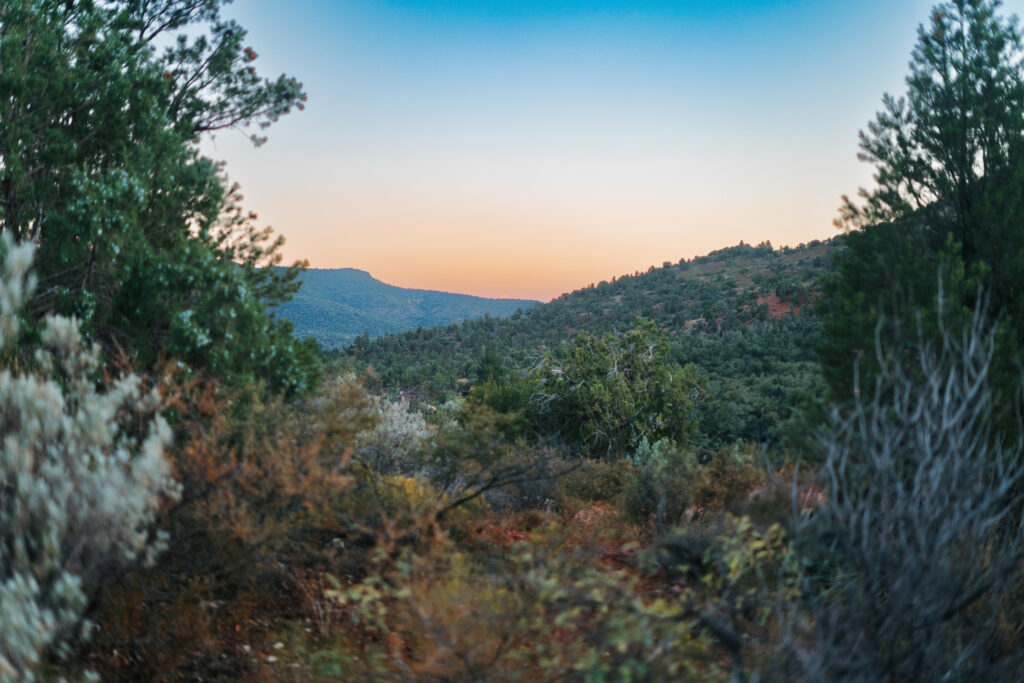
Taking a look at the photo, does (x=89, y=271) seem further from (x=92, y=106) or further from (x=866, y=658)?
(x=866, y=658)

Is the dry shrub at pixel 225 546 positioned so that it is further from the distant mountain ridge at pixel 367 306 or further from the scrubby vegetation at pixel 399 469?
the distant mountain ridge at pixel 367 306

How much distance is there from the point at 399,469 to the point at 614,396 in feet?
22.7

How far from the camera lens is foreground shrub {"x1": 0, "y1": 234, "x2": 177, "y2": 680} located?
9.72 feet

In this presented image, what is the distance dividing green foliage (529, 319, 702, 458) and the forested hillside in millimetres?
1343

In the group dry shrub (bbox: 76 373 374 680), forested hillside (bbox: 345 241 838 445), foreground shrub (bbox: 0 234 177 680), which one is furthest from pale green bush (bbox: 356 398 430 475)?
forested hillside (bbox: 345 241 838 445)

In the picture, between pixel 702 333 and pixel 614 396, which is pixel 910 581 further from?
pixel 702 333

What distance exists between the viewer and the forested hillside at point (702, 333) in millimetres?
18969

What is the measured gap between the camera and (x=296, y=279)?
6469mm

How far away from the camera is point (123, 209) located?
5418 mm

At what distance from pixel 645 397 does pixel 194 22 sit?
10604 mm

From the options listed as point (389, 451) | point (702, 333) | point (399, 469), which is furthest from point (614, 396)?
point (702, 333)

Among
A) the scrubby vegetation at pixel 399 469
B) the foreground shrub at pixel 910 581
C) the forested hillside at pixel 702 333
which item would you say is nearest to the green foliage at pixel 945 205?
the scrubby vegetation at pixel 399 469

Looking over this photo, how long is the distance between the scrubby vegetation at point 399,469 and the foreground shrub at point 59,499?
2 cm

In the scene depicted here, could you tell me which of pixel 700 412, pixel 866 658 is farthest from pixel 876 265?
pixel 700 412
